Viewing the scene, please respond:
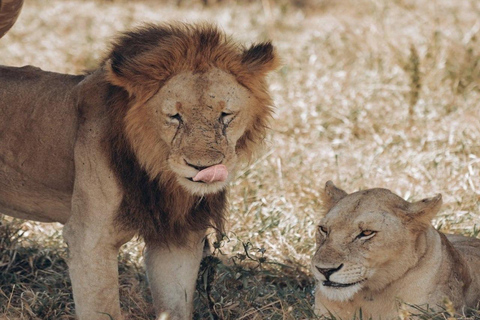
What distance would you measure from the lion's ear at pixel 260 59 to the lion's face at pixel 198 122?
143mm

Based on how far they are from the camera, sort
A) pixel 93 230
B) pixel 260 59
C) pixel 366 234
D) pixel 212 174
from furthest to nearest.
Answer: pixel 260 59 < pixel 93 230 < pixel 366 234 < pixel 212 174

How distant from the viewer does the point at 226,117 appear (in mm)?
3377

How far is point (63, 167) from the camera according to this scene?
368 cm

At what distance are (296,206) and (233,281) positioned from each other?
1.05 metres

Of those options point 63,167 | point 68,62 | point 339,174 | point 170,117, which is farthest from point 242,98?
point 68,62

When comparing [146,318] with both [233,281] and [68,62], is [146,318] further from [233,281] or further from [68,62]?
[68,62]

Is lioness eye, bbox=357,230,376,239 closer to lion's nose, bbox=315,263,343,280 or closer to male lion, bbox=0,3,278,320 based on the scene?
lion's nose, bbox=315,263,343,280

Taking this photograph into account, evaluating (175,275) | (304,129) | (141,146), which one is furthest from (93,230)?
(304,129)

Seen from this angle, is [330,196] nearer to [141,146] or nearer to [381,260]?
[381,260]

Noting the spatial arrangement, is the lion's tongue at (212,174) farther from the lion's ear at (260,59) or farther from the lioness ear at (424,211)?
the lioness ear at (424,211)

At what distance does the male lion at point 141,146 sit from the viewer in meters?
3.34

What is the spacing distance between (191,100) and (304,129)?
3.27 meters

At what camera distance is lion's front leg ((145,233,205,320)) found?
12.4 feet

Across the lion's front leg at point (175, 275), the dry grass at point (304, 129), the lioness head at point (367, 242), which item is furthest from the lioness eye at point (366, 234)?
the lion's front leg at point (175, 275)
